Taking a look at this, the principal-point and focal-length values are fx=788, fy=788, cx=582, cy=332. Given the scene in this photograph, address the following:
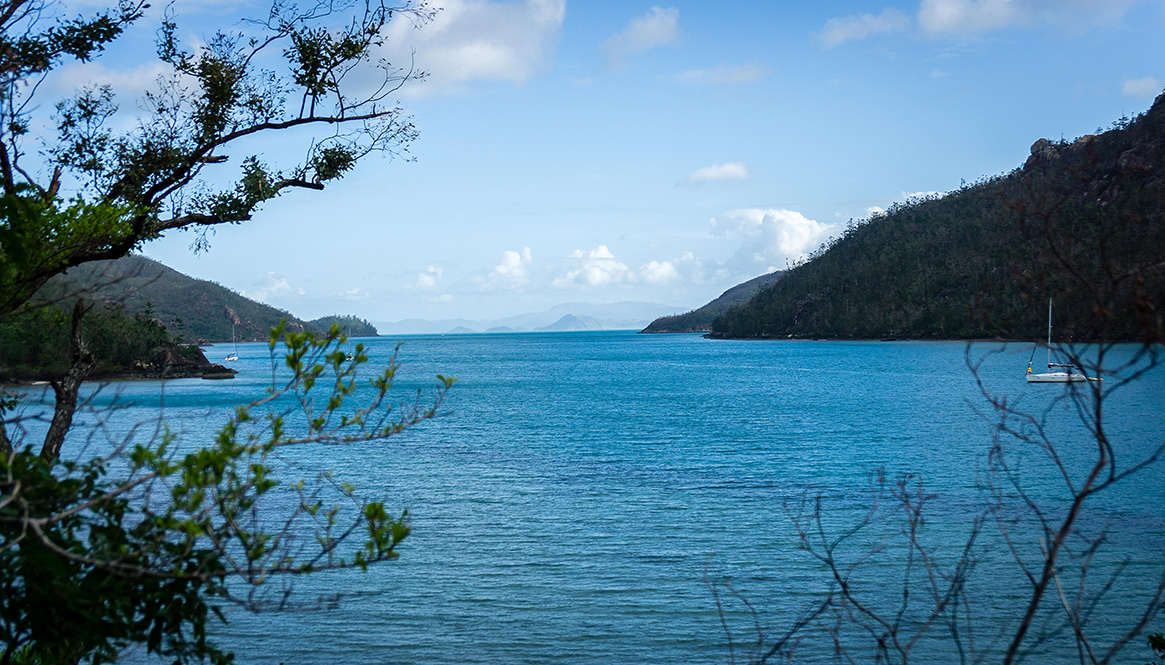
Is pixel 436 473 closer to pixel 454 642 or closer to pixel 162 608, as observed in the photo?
pixel 454 642

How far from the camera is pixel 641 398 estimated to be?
4712 cm

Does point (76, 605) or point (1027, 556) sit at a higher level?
point (76, 605)

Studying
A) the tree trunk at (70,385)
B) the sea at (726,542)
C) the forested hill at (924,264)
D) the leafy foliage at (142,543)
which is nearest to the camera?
the leafy foliage at (142,543)

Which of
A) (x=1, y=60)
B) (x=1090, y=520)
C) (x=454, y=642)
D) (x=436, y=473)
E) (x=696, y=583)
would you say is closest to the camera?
(x=1, y=60)

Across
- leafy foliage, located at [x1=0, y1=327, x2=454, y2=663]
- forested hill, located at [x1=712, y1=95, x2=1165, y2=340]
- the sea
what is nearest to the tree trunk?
the sea

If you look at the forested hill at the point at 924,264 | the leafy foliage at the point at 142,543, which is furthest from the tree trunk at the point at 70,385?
the forested hill at the point at 924,264

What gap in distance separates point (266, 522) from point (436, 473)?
6.61m

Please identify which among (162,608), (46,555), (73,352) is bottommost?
(162,608)

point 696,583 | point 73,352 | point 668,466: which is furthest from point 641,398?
point 73,352

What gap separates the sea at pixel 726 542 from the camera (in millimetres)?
10203

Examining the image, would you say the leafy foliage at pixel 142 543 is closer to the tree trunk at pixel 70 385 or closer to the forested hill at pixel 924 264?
the tree trunk at pixel 70 385

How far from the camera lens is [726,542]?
14898 millimetres

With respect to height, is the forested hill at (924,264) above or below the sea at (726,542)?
above

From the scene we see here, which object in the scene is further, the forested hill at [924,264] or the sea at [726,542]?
the forested hill at [924,264]
